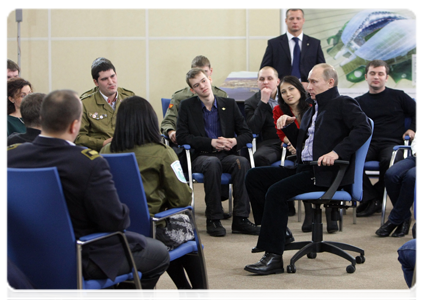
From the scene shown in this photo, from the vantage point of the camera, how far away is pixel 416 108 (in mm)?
4398

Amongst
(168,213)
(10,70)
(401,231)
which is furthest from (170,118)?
(168,213)

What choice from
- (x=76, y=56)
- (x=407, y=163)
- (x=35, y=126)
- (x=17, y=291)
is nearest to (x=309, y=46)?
(x=407, y=163)

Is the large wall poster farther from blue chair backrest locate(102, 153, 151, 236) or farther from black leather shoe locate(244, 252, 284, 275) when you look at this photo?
blue chair backrest locate(102, 153, 151, 236)

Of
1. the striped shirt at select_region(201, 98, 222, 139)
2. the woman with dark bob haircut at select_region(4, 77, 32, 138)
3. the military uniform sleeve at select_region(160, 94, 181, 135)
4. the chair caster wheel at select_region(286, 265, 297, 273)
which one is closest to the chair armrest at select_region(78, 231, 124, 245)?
the chair caster wheel at select_region(286, 265, 297, 273)

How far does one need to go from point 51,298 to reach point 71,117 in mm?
659

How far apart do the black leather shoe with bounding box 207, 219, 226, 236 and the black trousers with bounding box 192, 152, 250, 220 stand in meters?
0.04

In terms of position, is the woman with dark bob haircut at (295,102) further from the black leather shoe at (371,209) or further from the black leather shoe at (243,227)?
the black leather shoe at (371,209)

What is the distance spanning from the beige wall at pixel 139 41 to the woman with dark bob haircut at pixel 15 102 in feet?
11.3

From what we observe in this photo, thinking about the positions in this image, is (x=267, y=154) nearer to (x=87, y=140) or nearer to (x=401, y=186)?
(x=401, y=186)

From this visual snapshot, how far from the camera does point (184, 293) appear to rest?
2.40m

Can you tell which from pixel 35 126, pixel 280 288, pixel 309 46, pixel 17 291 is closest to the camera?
pixel 17 291

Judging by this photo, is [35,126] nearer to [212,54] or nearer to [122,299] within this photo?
[122,299]

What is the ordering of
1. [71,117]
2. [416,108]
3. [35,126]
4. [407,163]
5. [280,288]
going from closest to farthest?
[71,117] → [35,126] → [280,288] → [407,163] → [416,108]

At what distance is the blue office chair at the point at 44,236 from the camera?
1.62 metres
